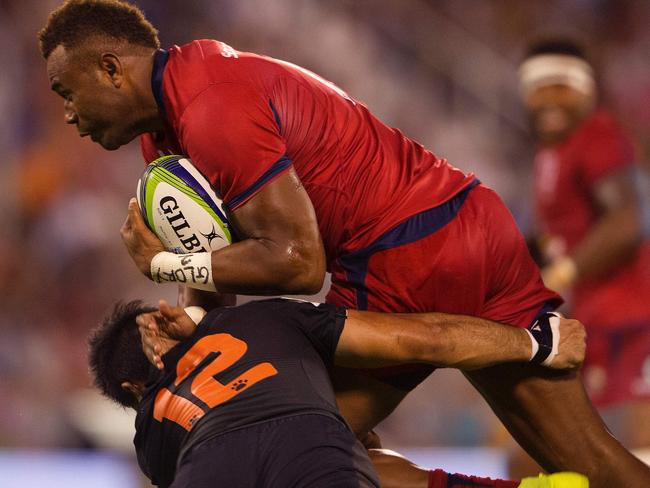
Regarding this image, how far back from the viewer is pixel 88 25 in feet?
10.7

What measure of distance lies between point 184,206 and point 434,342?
0.83 m

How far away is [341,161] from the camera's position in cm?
329

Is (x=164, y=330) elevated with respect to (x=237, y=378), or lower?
elevated

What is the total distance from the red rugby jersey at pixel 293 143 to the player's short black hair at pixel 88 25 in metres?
0.13

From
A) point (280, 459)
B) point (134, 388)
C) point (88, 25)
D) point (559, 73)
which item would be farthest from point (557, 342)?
point (559, 73)

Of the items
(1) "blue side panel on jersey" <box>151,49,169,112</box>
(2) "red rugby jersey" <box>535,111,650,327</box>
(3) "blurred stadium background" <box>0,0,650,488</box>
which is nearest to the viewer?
(1) "blue side panel on jersey" <box>151,49,169,112</box>

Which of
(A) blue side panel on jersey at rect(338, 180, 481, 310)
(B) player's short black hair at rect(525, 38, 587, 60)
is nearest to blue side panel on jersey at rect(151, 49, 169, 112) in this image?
(A) blue side panel on jersey at rect(338, 180, 481, 310)

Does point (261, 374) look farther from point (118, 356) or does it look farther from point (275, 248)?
point (118, 356)

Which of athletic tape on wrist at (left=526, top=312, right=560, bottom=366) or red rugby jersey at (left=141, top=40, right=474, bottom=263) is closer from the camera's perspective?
red rugby jersey at (left=141, top=40, right=474, bottom=263)

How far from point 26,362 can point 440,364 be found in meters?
4.76

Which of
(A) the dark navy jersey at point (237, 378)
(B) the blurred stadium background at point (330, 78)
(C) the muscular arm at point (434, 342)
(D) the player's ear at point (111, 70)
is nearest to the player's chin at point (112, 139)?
(D) the player's ear at point (111, 70)

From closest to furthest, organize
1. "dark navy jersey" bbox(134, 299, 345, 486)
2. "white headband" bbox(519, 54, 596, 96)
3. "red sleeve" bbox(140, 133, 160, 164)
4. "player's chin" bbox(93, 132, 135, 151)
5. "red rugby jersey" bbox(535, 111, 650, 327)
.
→ 1. "dark navy jersey" bbox(134, 299, 345, 486)
2. "player's chin" bbox(93, 132, 135, 151)
3. "red sleeve" bbox(140, 133, 160, 164)
4. "red rugby jersey" bbox(535, 111, 650, 327)
5. "white headband" bbox(519, 54, 596, 96)

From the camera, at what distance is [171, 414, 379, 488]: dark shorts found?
2.54 meters

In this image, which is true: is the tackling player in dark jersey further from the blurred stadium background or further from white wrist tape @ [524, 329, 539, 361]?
the blurred stadium background
